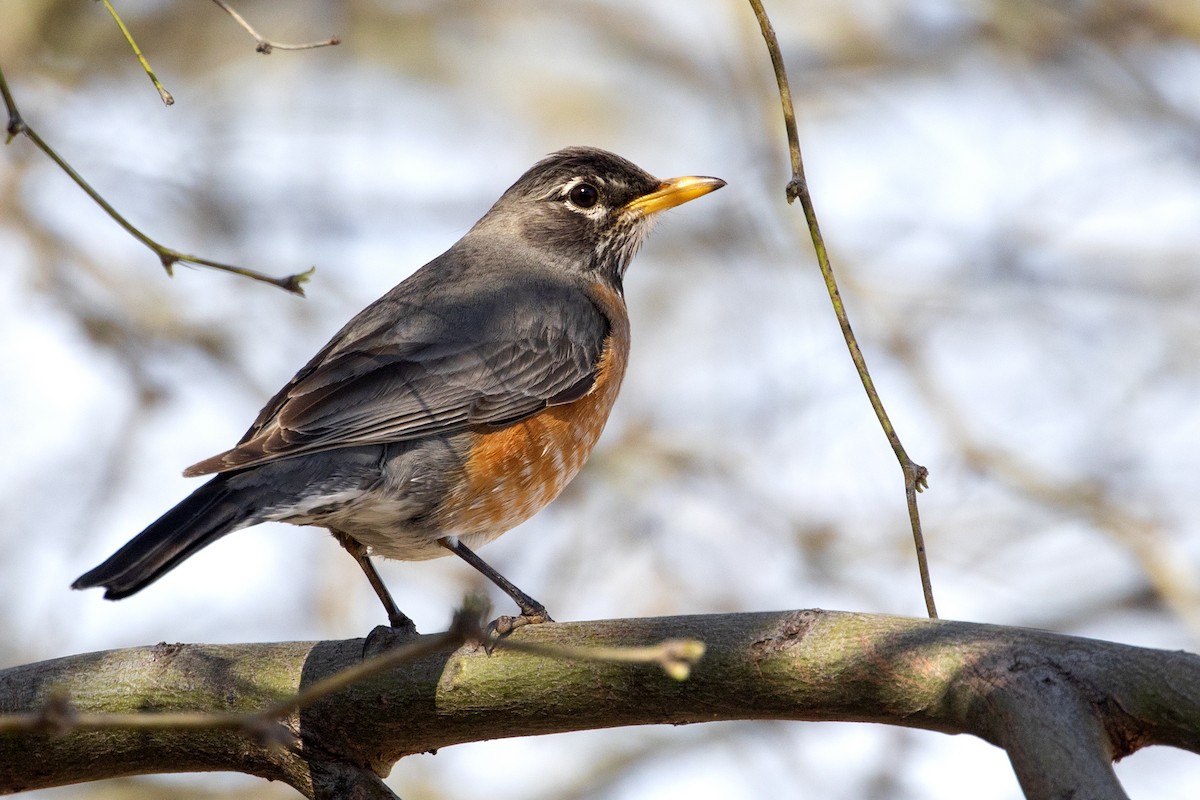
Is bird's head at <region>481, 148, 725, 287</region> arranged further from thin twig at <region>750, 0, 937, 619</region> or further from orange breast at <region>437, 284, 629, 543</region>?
thin twig at <region>750, 0, 937, 619</region>

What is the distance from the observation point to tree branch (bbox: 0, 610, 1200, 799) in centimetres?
316

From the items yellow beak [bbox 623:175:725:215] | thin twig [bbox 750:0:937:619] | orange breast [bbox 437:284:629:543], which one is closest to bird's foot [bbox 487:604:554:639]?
orange breast [bbox 437:284:629:543]

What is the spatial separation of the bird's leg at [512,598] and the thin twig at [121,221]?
1613 millimetres

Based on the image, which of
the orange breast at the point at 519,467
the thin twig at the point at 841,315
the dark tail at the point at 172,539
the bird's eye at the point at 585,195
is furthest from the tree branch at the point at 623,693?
the bird's eye at the point at 585,195

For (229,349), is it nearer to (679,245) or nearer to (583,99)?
(679,245)

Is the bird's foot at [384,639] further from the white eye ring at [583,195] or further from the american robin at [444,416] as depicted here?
the white eye ring at [583,195]

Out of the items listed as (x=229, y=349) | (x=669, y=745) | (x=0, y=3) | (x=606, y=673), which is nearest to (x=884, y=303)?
(x=669, y=745)

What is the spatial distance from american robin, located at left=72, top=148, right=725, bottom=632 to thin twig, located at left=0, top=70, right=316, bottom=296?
34.5 inches

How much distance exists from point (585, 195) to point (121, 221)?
13.4 feet

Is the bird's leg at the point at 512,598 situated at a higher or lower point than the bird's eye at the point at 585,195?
lower

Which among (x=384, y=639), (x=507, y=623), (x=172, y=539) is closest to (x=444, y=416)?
(x=507, y=623)

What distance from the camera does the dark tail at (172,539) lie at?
3.66m

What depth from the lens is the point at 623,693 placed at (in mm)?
3682

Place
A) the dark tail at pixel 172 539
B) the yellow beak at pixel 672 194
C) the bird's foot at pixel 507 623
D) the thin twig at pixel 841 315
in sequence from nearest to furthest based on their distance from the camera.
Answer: the dark tail at pixel 172 539, the thin twig at pixel 841 315, the bird's foot at pixel 507 623, the yellow beak at pixel 672 194
